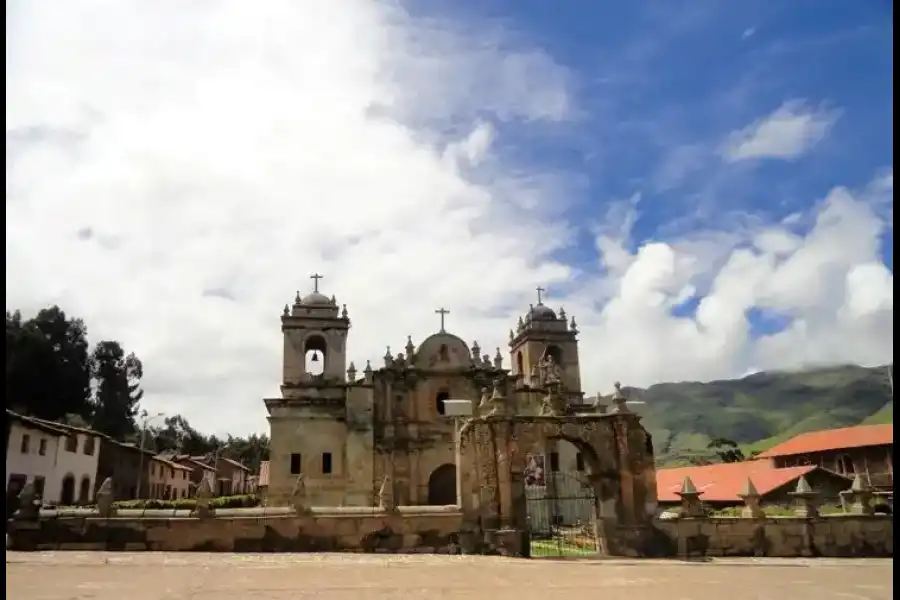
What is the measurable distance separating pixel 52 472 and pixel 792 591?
3637 centimetres

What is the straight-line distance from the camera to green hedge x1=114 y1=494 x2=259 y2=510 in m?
29.2

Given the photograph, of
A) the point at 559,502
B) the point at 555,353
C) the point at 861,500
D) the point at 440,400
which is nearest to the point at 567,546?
the point at 861,500

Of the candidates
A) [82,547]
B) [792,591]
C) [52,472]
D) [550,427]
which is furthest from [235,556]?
[52,472]

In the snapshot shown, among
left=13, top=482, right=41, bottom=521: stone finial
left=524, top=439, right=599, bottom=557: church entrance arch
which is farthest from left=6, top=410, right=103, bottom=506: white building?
left=524, top=439, right=599, bottom=557: church entrance arch

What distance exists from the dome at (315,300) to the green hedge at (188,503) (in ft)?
34.8

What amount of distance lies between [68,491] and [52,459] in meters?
3.04

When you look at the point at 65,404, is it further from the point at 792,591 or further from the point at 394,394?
the point at 792,591

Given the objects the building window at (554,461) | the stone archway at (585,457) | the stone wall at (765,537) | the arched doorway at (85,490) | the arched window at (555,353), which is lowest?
the arched doorway at (85,490)

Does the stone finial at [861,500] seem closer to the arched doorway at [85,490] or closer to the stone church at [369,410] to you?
the stone church at [369,410]

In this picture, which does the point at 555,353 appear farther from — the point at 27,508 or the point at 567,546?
the point at 27,508

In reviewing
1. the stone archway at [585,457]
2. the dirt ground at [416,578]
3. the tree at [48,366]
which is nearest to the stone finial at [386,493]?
the stone archway at [585,457]

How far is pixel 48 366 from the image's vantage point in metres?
53.3

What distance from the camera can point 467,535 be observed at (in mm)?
19750

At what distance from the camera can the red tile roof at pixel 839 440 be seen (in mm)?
38312
